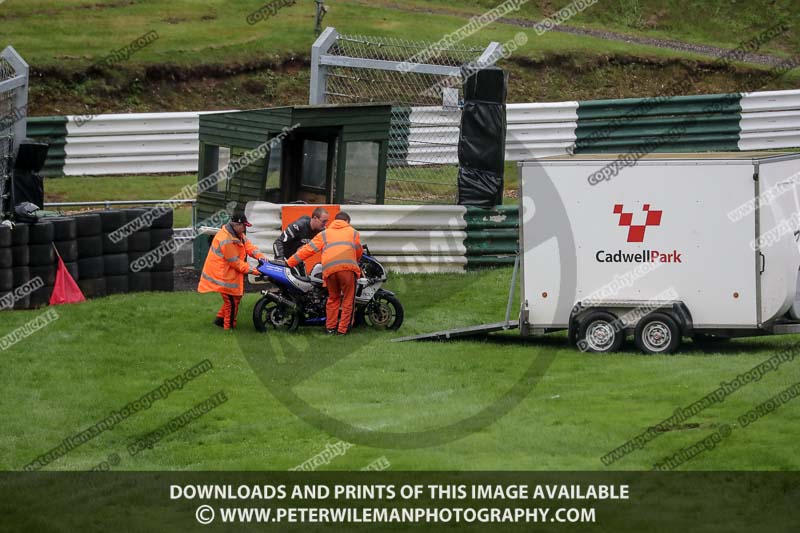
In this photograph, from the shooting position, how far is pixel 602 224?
14734 mm

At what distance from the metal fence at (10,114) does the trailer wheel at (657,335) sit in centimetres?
924

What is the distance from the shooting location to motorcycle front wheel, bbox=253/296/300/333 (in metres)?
16.3

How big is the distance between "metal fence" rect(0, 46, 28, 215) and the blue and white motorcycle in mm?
4284

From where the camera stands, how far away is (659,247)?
14.5 metres

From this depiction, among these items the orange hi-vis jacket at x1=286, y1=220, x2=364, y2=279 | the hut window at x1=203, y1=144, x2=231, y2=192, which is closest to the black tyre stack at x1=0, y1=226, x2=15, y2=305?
the orange hi-vis jacket at x1=286, y1=220, x2=364, y2=279

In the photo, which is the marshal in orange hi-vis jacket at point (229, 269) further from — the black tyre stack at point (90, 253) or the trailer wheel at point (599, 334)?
the trailer wheel at point (599, 334)

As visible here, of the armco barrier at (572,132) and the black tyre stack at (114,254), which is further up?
the armco barrier at (572,132)

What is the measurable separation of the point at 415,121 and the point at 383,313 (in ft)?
28.1

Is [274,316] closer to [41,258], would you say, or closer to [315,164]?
[41,258]

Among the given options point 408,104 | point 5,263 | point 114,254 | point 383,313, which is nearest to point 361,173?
point 408,104

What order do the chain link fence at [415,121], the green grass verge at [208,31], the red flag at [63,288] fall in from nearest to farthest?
the red flag at [63,288], the chain link fence at [415,121], the green grass verge at [208,31]

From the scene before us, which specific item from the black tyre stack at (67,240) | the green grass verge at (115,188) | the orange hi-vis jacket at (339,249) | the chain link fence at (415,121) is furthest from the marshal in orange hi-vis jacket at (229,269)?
the green grass verge at (115,188)

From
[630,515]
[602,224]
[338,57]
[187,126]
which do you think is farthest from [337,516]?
[187,126]

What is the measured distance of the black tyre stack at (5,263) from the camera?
53.9 feet
